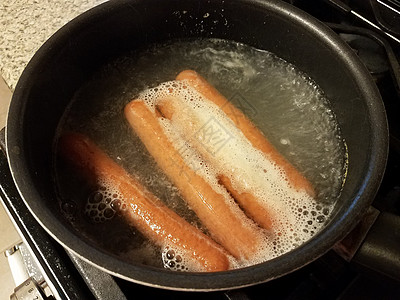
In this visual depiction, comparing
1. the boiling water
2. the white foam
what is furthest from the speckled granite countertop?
the white foam

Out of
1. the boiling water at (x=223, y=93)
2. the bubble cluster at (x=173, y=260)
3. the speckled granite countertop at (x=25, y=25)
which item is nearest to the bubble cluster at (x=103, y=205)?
the boiling water at (x=223, y=93)

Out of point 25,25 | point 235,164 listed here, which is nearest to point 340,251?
point 235,164

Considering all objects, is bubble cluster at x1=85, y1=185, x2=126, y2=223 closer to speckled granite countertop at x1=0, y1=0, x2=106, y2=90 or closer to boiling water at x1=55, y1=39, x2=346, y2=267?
boiling water at x1=55, y1=39, x2=346, y2=267

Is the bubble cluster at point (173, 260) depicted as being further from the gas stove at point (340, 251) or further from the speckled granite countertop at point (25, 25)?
the speckled granite countertop at point (25, 25)

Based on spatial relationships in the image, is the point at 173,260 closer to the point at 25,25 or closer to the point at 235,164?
the point at 235,164

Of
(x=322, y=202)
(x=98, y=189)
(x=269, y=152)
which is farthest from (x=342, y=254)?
(x=98, y=189)

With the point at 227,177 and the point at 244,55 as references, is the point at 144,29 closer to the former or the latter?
the point at 244,55
